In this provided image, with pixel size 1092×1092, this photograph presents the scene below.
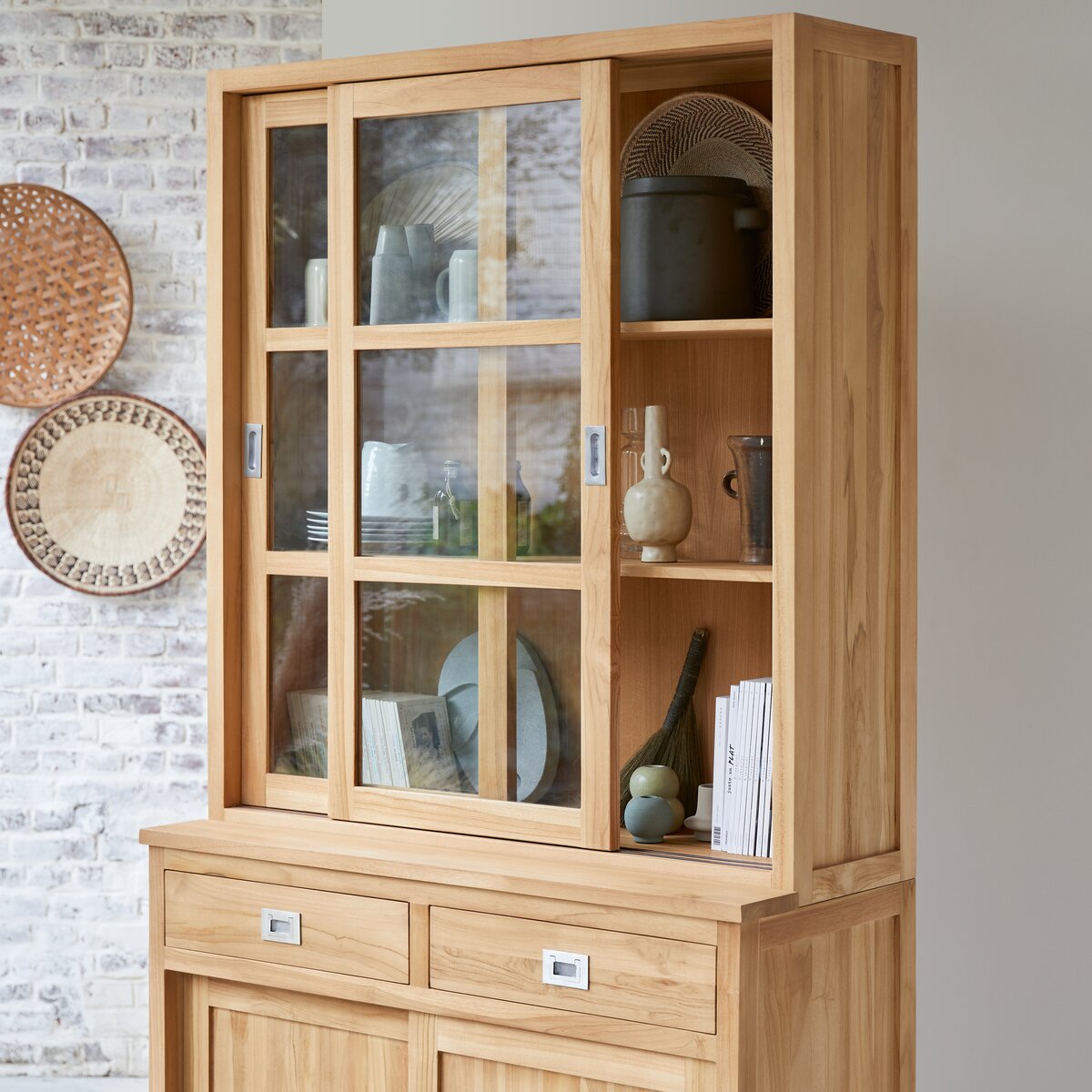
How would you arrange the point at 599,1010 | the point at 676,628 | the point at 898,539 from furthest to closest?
the point at 676,628 → the point at 898,539 → the point at 599,1010

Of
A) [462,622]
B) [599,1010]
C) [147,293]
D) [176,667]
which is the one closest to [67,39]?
[147,293]

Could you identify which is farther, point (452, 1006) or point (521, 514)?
point (521, 514)

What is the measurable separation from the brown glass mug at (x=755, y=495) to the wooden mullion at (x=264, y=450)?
2.94ft

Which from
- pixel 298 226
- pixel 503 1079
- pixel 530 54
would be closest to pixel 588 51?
pixel 530 54

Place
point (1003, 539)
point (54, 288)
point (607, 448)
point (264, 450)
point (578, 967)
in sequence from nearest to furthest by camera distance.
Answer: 1. point (578, 967)
2. point (607, 448)
3. point (264, 450)
4. point (1003, 539)
5. point (54, 288)

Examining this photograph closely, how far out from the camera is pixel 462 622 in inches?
95.1

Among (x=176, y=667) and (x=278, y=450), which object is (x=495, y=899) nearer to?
(x=278, y=450)

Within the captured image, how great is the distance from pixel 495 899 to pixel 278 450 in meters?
0.93

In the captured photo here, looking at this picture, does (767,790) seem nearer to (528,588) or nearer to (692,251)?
(528,588)

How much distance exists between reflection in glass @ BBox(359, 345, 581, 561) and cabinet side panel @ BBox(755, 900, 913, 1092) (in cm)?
74

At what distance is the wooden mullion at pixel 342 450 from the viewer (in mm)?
2441

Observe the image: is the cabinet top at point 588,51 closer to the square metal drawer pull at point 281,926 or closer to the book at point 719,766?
the book at point 719,766

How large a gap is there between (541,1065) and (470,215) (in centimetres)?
143

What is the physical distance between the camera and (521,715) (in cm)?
236
